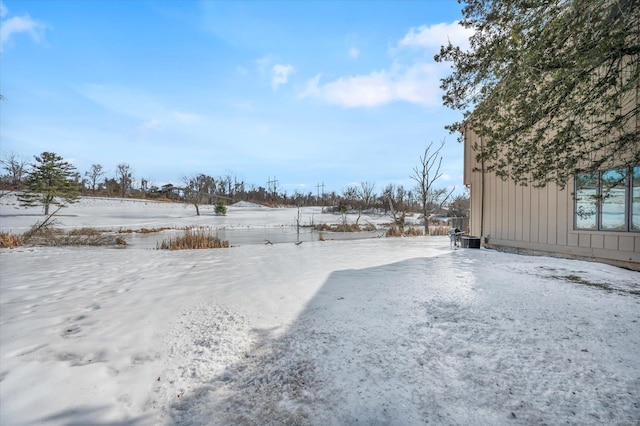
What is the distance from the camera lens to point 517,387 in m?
1.85

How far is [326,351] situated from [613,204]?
6231mm

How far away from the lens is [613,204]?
18.0 feet

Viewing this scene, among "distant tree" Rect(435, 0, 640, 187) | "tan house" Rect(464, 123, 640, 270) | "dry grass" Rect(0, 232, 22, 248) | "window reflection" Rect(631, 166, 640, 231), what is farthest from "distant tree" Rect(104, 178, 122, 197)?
"window reflection" Rect(631, 166, 640, 231)

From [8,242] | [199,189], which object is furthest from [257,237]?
[199,189]

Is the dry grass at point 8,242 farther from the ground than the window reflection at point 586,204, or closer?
closer

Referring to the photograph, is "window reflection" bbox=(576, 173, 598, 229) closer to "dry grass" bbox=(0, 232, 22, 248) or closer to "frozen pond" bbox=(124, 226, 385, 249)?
"frozen pond" bbox=(124, 226, 385, 249)

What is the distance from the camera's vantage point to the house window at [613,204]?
511 cm

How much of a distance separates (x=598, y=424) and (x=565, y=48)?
9.98ft

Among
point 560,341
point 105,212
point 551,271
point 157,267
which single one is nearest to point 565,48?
point 560,341

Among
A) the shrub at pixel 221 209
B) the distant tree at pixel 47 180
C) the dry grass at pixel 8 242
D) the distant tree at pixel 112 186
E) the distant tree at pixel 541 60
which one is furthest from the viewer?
the distant tree at pixel 112 186

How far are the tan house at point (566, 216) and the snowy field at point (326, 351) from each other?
1.12 metres

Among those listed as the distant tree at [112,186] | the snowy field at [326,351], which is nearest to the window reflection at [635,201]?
the snowy field at [326,351]

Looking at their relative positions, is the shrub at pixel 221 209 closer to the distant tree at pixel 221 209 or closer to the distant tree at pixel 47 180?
the distant tree at pixel 221 209

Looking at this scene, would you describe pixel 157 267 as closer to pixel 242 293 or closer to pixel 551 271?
pixel 242 293
